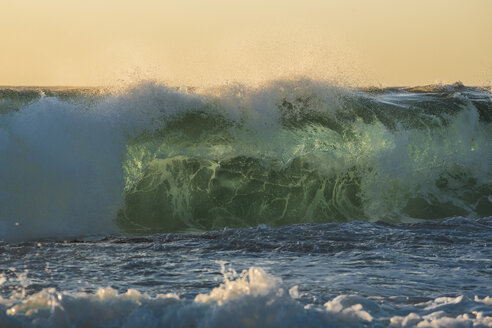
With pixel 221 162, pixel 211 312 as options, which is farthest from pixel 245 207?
pixel 211 312

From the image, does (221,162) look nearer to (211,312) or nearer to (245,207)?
(245,207)

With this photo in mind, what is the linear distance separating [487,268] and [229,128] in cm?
593

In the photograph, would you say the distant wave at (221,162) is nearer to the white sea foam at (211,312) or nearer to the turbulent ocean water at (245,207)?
the turbulent ocean water at (245,207)

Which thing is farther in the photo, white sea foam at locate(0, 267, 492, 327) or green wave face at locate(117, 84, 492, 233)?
green wave face at locate(117, 84, 492, 233)

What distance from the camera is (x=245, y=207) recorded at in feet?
33.2

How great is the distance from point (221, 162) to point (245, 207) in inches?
39.3

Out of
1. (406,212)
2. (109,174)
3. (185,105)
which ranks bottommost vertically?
(406,212)

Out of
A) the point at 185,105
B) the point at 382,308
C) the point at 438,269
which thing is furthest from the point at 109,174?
the point at 382,308

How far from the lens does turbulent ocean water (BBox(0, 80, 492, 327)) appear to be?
4121 millimetres

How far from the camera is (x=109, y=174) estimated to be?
9695mm

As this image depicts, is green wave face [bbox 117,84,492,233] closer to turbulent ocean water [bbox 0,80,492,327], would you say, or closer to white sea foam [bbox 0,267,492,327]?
turbulent ocean water [bbox 0,80,492,327]

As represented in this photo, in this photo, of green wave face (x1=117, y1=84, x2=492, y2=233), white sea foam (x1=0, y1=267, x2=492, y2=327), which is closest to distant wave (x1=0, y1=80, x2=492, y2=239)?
green wave face (x1=117, y1=84, x2=492, y2=233)

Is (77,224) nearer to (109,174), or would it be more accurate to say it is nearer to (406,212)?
(109,174)

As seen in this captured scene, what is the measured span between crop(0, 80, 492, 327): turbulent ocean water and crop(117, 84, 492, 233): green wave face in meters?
0.03
